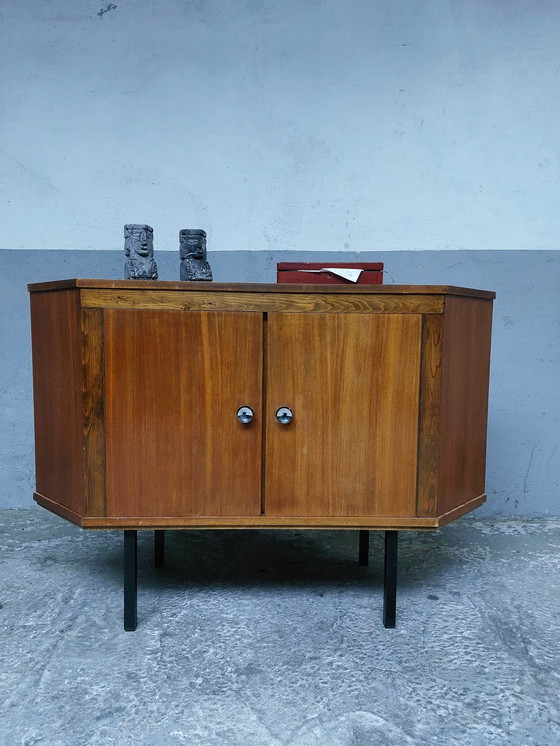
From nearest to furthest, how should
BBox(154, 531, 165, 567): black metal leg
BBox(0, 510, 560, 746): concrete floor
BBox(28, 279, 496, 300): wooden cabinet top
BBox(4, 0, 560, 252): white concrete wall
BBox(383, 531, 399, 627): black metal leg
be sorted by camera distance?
BBox(0, 510, 560, 746): concrete floor
BBox(28, 279, 496, 300): wooden cabinet top
BBox(383, 531, 399, 627): black metal leg
BBox(154, 531, 165, 567): black metal leg
BBox(4, 0, 560, 252): white concrete wall

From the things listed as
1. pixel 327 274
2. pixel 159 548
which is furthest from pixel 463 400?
pixel 159 548

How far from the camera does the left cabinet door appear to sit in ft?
4.14

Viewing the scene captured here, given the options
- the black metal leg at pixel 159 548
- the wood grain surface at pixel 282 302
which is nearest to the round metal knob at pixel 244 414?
the wood grain surface at pixel 282 302

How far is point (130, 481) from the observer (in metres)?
1.29

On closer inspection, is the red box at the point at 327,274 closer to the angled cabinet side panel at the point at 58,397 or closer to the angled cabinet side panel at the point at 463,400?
the angled cabinet side panel at the point at 463,400

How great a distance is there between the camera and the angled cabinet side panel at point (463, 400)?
1322 mm

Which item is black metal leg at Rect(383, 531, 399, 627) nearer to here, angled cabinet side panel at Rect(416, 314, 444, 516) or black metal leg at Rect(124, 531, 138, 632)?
angled cabinet side panel at Rect(416, 314, 444, 516)

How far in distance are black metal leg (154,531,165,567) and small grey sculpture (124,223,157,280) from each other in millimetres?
724

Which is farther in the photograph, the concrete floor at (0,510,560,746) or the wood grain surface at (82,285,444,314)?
the wood grain surface at (82,285,444,314)

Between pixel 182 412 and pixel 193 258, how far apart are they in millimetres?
386

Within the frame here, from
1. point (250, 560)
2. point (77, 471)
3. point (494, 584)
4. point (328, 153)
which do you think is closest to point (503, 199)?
point (328, 153)

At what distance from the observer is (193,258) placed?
1421 millimetres

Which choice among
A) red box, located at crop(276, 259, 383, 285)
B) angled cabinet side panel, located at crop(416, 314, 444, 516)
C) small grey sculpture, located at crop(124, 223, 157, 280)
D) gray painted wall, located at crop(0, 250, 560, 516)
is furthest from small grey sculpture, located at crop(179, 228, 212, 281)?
gray painted wall, located at crop(0, 250, 560, 516)

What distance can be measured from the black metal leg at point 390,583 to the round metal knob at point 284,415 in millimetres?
366
